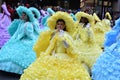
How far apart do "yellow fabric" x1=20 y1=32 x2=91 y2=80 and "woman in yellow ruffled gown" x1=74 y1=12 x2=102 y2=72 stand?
231cm

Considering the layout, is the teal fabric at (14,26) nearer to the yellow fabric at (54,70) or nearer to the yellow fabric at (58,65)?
the yellow fabric at (58,65)

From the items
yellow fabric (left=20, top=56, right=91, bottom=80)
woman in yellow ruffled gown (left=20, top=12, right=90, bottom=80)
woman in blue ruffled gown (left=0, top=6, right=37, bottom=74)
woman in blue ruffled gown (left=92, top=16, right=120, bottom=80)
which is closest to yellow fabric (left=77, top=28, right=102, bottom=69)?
woman in blue ruffled gown (left=0, top=6, right=37, bottom=74)

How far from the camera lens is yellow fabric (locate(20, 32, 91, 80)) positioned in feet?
18.7

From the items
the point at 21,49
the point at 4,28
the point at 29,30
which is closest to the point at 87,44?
the point at 29,30

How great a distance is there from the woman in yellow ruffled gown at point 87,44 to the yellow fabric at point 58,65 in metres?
2.31

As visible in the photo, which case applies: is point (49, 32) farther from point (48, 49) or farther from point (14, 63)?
point (14, 63)

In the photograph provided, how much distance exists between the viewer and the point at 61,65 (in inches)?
233

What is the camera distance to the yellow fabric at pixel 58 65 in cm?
571

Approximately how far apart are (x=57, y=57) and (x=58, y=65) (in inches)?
8.9

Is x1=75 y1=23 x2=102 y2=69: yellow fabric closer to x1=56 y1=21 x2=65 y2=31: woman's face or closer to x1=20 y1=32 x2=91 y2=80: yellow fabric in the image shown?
x1=56 y1=21 x2=65 y2=31: woman's face

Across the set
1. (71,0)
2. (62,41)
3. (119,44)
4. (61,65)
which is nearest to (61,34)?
(62,41)

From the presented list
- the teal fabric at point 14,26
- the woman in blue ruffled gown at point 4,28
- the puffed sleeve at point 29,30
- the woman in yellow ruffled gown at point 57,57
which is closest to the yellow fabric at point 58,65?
the woman in yellow ruffled gown at point 57,57

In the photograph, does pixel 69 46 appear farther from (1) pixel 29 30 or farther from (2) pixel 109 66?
(1) pixel 29 30

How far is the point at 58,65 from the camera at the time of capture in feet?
19.4
